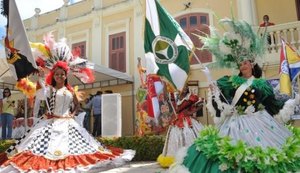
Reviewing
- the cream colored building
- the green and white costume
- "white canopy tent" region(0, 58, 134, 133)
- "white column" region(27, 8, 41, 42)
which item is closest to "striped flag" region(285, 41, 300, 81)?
the cream colored building

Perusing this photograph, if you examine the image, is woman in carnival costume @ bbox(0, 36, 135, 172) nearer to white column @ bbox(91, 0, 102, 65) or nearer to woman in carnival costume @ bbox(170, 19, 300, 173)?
woman in carnival costume @ bbox(170, 19, 300, 173)

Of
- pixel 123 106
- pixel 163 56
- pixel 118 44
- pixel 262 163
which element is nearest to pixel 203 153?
pixel 262 163

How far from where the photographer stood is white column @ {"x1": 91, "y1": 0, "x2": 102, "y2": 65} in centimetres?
1614

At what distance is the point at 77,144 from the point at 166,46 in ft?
6.77

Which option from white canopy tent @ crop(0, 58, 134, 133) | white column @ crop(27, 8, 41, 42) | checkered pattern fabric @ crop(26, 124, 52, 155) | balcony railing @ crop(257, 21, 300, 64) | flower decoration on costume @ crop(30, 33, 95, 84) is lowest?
checkered pattern fabric @ crop(26, 124, 52, 155)

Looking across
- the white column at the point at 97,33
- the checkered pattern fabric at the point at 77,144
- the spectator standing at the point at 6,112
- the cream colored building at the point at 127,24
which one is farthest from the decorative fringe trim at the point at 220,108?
the white column at the point at 97,33

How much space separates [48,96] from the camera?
5848 millimetres

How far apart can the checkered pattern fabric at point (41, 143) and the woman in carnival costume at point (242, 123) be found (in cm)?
263

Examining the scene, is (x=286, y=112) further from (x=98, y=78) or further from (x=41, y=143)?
(x=98, y=78)

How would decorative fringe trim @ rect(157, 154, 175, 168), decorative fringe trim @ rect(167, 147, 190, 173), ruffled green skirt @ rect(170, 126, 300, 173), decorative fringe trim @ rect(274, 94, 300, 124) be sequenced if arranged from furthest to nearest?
decorative fringe trim @ rect(157, 154, 175, 168), decorative fringe trim @ rect(274, 94, 300, 124), decorative fringe trim @ rect(167, 147, 190, 173), ruffled green skirt @ rect(170, 126, 300, 173)

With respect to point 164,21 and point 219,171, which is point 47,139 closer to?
point 164,21

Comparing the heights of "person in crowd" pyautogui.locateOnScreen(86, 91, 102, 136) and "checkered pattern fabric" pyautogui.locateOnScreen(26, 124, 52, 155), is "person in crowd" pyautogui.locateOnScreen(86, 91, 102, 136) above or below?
above

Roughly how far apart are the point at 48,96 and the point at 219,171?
3655 mm

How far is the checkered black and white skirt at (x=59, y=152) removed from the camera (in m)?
5.04
